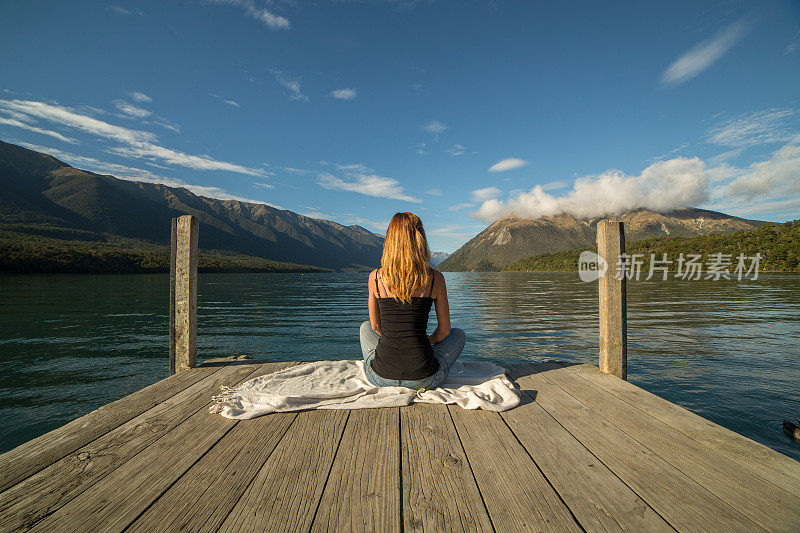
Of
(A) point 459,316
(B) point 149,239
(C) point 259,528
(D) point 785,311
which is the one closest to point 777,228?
(D) point 785,311

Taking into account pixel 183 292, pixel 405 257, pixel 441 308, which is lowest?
pixel 441 308

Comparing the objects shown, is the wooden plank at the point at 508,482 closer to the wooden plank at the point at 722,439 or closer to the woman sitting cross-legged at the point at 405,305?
the woman sitting cross-legged at the point at 405,305

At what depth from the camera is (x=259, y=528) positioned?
180 cm

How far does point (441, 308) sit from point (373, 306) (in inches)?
31.8

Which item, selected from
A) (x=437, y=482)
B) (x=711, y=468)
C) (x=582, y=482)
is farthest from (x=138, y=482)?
(x=711, y=468)

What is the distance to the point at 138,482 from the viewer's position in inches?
88.4

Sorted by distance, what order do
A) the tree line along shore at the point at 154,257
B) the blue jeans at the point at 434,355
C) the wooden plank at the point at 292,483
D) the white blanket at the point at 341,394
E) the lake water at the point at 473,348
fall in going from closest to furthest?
the wooden plank at the point at 292,483
the white blanket at the point at 341,394
the blue jeans at the point at 434,355
the lake water at the point at 473,348
the tree line along shore at the point at 154,257

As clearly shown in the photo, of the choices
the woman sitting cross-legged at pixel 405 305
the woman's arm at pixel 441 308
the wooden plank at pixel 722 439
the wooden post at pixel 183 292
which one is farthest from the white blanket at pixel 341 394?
the wooden post at pixel 183 292

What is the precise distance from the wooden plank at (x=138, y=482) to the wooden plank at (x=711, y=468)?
3537mm

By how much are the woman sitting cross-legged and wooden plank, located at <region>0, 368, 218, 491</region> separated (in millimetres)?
2434

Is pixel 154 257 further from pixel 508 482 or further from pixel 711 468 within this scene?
pixel 711 468

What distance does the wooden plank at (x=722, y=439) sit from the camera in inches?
91.6

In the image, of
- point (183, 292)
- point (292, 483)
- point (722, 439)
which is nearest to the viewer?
point (292, 483)

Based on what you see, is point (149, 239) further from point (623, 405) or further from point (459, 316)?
point (623, 405)
